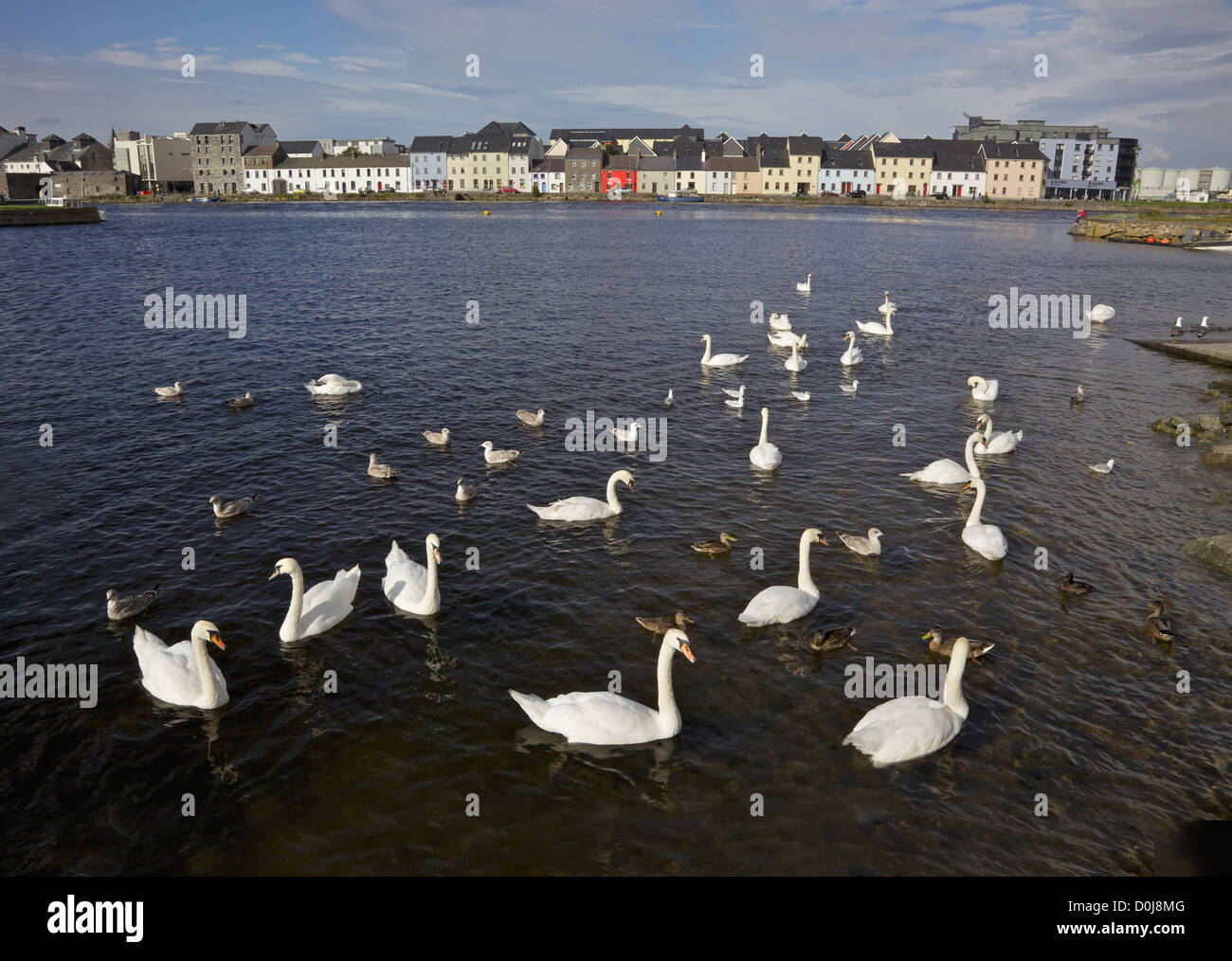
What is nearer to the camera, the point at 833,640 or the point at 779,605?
the point at 833,640

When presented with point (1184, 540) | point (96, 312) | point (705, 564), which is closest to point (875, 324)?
point (1184, 540)

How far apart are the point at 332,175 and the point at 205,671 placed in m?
213

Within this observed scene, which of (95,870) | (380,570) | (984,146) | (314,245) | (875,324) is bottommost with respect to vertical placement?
(95,870)

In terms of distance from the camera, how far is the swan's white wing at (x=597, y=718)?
1029cm

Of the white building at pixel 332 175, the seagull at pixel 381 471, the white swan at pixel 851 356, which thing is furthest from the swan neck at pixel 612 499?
the white building at pixel 332 175

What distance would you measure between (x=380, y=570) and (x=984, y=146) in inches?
7678

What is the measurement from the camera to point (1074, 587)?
1388cm

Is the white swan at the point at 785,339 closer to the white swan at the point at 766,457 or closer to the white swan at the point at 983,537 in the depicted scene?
the white swan at the point at 766,457

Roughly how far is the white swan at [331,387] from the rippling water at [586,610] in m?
0.96

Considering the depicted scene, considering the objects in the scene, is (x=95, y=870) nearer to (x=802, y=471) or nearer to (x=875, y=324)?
(x=802, y=471)

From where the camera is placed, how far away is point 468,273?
58.8 m

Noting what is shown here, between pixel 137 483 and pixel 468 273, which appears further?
pixel 468 273
